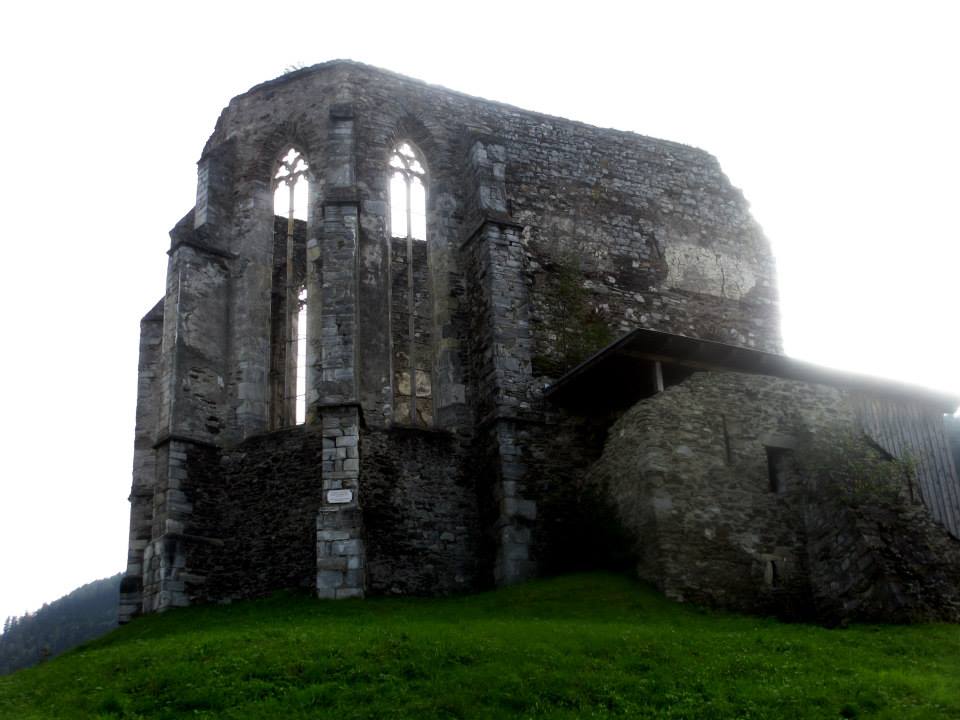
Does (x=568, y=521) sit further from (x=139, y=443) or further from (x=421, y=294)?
(x=139, y=443)

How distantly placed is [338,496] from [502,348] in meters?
4.53

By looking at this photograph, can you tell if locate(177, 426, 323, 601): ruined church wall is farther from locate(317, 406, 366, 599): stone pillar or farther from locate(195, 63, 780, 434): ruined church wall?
locate(195, 63, 780, 434): ruined church wall

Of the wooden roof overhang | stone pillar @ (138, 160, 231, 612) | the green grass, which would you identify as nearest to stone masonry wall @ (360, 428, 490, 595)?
the wooden roof overhang

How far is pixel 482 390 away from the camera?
73.6 feet

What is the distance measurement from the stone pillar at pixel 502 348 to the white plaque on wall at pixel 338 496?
289 cm

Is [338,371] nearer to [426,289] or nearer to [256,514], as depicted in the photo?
[256,514]

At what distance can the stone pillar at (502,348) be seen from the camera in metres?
20.8

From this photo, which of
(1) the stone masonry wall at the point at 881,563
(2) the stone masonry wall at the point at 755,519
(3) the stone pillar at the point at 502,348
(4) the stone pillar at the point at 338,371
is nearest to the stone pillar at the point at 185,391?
(4) the stone pillar at the point at 338,371

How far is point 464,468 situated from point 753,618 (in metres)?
6.61

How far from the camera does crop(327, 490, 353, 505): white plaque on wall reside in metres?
19.8

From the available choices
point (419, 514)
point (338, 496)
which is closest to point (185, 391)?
point (338, 496)

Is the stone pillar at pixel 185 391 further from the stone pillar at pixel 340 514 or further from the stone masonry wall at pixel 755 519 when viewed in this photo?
the stone masonry wall at pixel 755 519

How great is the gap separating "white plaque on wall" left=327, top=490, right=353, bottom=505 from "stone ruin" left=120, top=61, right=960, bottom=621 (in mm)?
69

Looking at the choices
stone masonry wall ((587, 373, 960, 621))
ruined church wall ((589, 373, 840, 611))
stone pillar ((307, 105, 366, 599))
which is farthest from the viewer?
stone pillar ((307, 105, 366, 599))
